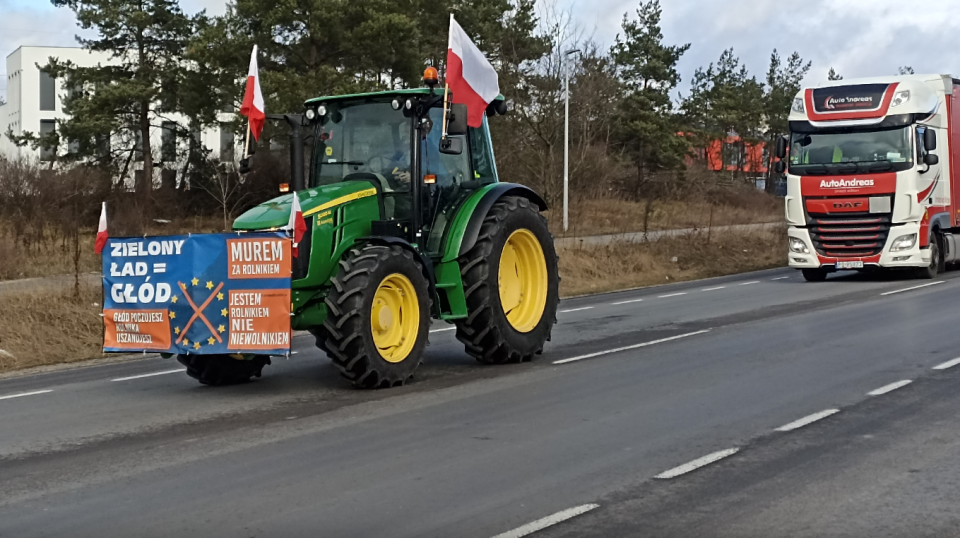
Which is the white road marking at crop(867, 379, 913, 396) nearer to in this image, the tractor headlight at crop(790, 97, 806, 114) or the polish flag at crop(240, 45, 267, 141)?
the polish flag at crop(240, 45, 267, 141)

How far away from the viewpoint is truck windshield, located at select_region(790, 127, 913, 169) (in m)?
23.0

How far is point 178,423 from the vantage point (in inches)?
362

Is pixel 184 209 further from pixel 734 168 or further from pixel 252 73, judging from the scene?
pixel 734 168

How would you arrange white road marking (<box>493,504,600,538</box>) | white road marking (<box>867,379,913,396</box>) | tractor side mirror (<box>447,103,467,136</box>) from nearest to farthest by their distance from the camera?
white road marking (<box>493,504,600,538</box>) < white road marking (<box>867,379,913,396</box>) < tractor side mirror (<box>447,103,467,136</box>)

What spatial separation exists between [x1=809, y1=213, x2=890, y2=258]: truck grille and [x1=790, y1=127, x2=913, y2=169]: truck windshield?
1082 millimetres

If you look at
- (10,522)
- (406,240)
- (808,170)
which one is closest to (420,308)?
(406,240)

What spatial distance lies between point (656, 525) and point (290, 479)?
2.38m

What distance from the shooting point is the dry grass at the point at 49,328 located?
14.9m

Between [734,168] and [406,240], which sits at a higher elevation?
[734,168]

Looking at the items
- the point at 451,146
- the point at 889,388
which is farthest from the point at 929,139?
the point at 451,146

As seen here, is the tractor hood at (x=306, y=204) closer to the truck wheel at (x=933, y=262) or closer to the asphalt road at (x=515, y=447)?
the asphalt road at (x=515, y=447)

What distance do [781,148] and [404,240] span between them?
585 inches

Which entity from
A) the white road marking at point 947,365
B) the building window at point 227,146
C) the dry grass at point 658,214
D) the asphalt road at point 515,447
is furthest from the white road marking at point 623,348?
the building window at point 227,146

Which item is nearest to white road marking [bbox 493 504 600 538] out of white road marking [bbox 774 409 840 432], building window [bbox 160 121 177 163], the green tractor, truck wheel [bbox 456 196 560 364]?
white road marking [bbox 774 409 840 432]
